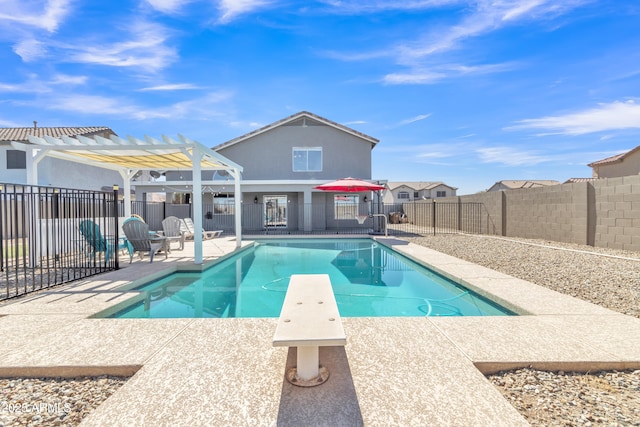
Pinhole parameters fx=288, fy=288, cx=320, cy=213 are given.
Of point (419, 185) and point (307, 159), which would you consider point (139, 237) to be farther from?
point (419, 185)

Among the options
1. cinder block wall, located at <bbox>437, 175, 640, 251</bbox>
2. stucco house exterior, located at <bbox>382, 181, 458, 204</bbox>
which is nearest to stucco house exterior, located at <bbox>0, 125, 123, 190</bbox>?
cinder block wall, located at <bbox>437, 175, 640, 251</bbox>

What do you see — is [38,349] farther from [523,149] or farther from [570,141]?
[570,141]

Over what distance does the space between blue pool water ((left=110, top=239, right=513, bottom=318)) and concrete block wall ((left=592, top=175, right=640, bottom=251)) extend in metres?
6.45

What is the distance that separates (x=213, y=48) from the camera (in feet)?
34.0

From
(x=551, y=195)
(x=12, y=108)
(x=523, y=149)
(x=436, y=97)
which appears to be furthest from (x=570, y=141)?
(x=12, y=108)

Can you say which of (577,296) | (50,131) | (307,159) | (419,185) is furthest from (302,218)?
(419,185)

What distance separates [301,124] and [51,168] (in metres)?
15.1

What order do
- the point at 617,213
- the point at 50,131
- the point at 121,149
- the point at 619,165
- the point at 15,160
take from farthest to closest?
the point at 619,165 → the point at 50,131 → the point at 15,160 → the point at 617,213 → the point at 121,149

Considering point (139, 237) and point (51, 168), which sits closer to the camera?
point (139, 237)

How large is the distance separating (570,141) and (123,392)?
128ft

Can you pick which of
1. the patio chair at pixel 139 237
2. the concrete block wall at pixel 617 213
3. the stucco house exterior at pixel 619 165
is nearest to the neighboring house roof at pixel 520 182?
the stucco house exterior at pixel 619 165

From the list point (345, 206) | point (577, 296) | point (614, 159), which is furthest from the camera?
point (614, 159)

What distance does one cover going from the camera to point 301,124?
17922 mm

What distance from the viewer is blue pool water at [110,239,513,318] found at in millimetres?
4863
